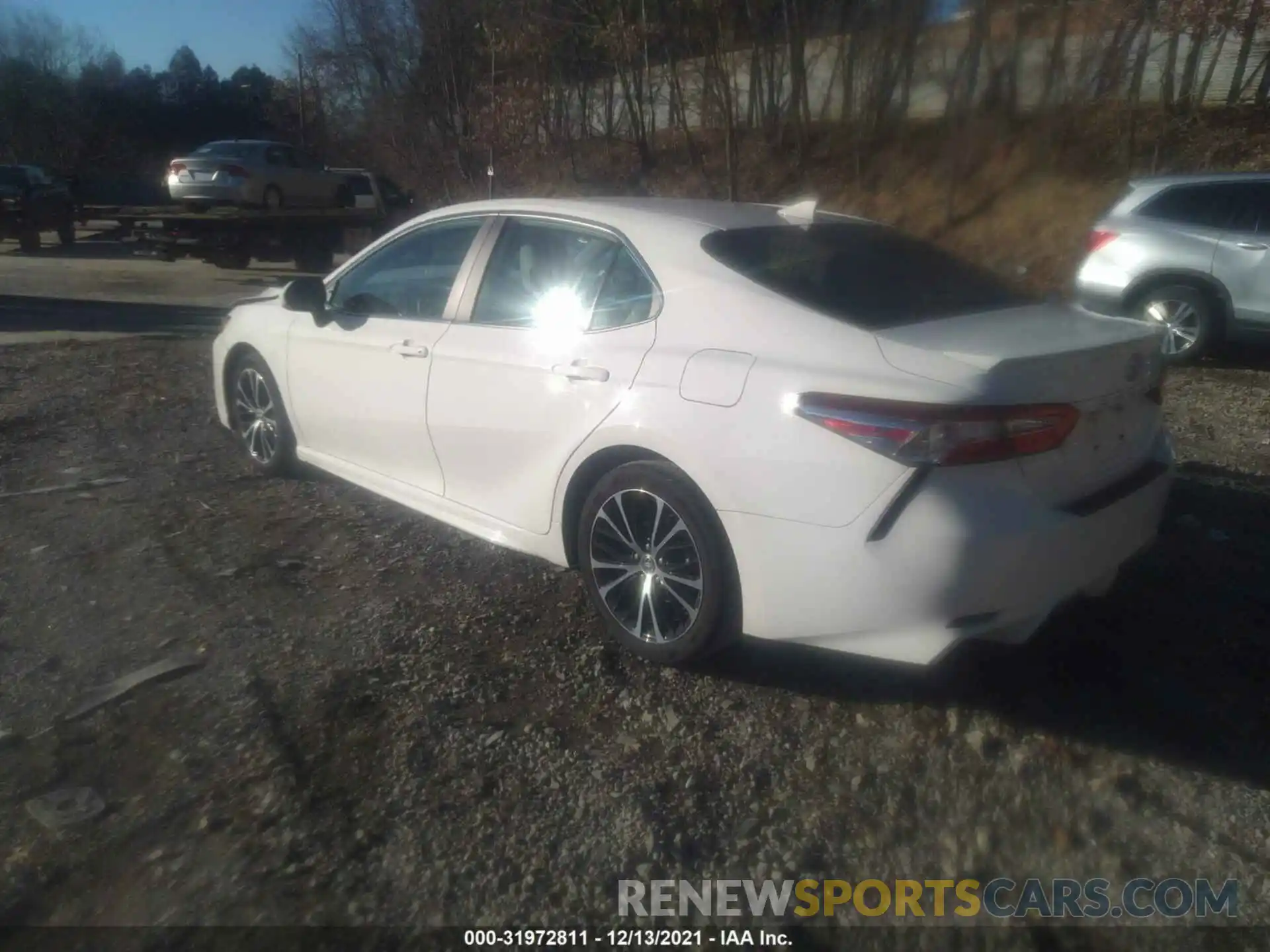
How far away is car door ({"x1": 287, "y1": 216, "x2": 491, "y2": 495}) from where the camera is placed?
15.1 ft

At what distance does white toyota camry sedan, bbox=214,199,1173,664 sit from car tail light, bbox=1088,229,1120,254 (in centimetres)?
605

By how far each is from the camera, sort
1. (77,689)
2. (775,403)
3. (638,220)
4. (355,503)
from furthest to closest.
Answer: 1. (355,503)
2. (638,220)
3. (77,689)
4. (775,403)

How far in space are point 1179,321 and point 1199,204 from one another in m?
1.00

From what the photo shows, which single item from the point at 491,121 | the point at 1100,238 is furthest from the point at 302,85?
the point at 1100,238

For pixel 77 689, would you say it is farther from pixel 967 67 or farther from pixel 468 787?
pixel 967 67

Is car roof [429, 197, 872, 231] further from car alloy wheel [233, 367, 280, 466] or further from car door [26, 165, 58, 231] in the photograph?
car door [26, 165, 58, 231]

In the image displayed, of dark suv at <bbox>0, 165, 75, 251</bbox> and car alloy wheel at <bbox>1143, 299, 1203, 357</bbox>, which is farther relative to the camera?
dark suv at <bbox>0, 165, 75, 251</bbox>

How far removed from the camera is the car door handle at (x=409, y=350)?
14.9 feet

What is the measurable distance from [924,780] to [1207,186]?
7.97 meters

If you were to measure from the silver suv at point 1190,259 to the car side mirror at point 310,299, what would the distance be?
22.9 feet

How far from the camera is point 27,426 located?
7141mm

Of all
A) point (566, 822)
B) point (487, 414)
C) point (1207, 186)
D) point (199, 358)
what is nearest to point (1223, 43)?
point (1207, 186)

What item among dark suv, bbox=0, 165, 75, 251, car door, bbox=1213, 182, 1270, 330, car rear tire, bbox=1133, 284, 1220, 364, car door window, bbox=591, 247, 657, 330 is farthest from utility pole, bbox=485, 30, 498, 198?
car door window, bbox=591, 247, 657, 330

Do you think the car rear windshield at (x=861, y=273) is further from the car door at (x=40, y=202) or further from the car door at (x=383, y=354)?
the car door at (x=40, y=202)
